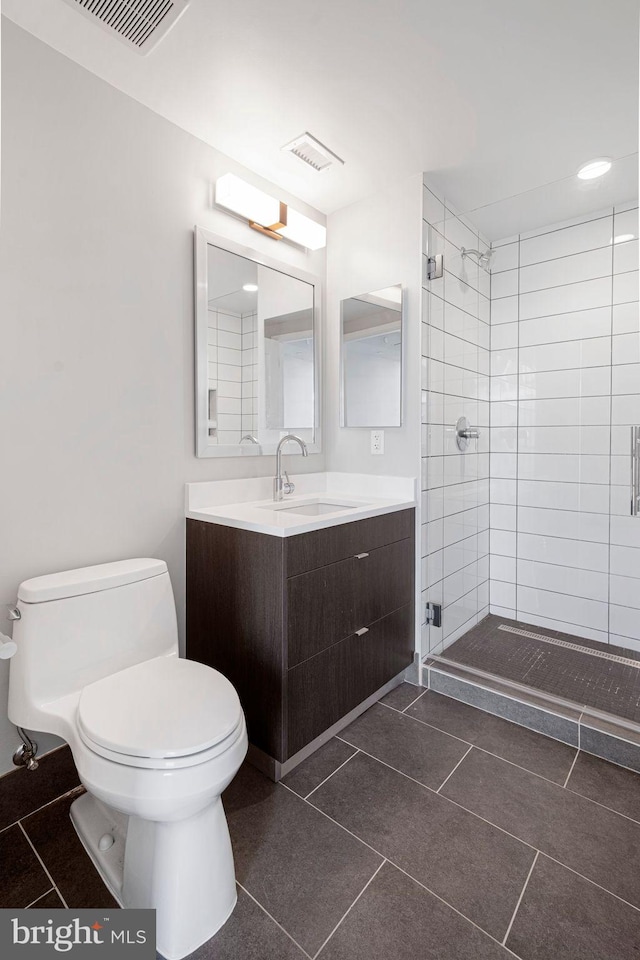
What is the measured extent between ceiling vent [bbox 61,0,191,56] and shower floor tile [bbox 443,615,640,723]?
2530 mm

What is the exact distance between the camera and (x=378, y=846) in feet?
4.49

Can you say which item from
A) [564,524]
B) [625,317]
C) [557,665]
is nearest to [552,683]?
[557,665]

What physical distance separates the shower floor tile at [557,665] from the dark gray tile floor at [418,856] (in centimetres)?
26

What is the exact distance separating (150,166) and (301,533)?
1.43m

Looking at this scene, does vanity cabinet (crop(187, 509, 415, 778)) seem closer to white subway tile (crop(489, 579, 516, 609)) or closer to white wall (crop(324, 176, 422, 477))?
white wall (crop(324, 176, 422, 477))

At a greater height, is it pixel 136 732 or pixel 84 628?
pixel 84 628

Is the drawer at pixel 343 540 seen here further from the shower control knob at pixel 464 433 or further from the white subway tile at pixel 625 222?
the white subway tile at pixel 625 222

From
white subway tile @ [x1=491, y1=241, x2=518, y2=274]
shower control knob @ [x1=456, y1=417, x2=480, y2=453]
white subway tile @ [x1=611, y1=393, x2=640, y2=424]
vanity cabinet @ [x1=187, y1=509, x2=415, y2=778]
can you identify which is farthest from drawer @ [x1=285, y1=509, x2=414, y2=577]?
white subway tile @ [x1=491, y1=241, x2=518, y2=274]

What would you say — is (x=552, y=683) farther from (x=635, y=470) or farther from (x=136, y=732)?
(x=136, y=732)

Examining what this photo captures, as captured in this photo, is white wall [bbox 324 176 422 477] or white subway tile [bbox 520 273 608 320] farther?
white subway tile [bbox 520 273 608 320]

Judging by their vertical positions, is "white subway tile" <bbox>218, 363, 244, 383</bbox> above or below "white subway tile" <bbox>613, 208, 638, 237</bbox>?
below

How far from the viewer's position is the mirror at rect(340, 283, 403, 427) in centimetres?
228

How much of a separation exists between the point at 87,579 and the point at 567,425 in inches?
92.3

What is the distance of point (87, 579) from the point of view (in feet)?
4.74
